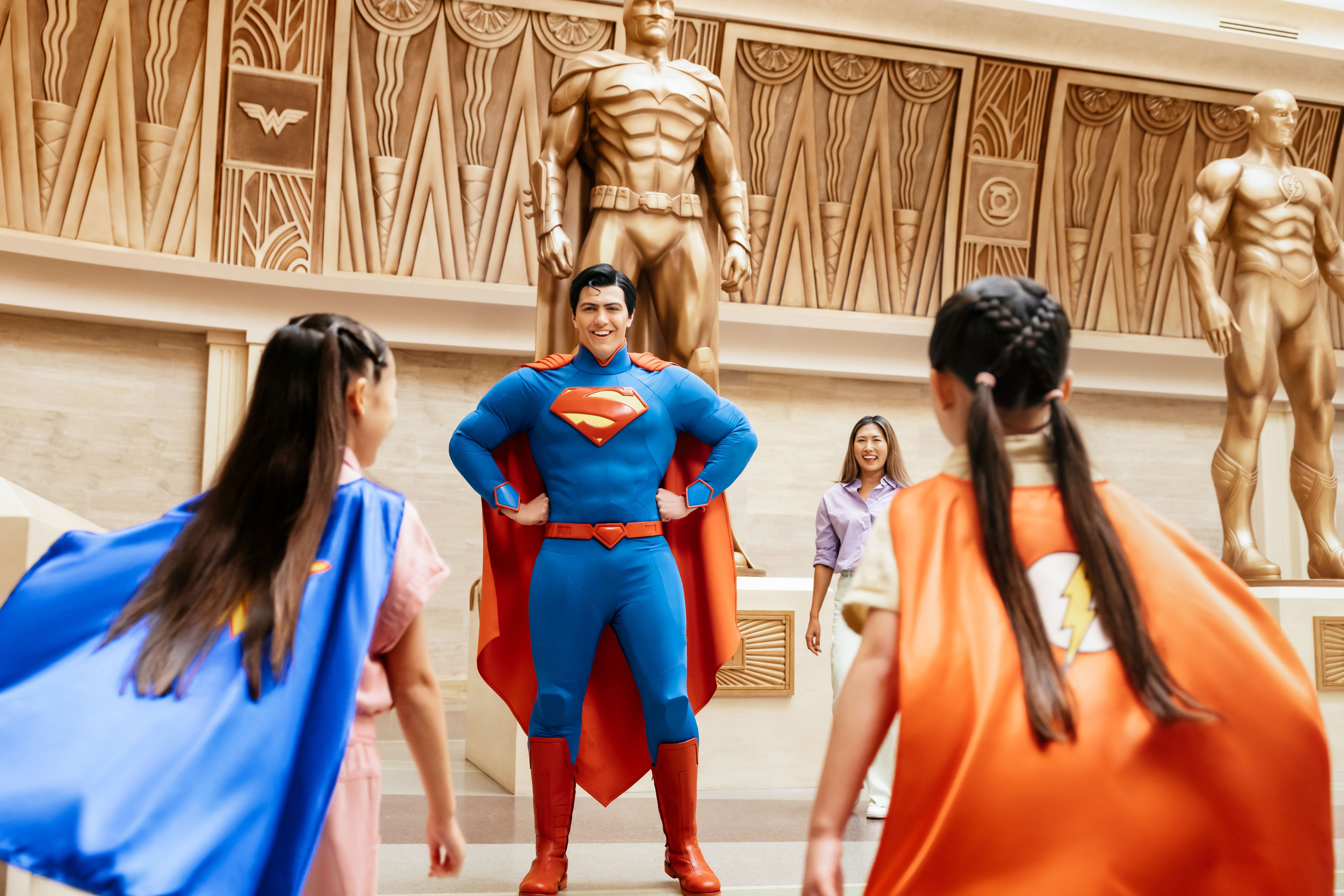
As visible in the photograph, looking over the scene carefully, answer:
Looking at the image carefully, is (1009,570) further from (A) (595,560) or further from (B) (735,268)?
(B) (735,268)

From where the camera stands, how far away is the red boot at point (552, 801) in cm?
317

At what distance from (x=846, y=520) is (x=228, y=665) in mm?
3591

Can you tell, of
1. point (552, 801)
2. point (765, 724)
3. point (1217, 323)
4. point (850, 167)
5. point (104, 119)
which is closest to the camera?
point (552, 801)

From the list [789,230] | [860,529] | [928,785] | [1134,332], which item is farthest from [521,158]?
[928,785]

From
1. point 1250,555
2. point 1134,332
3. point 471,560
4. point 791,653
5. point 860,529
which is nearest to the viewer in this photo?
point 860,529

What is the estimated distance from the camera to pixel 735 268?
4.55 m

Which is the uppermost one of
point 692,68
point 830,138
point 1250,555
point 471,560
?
point 830,138

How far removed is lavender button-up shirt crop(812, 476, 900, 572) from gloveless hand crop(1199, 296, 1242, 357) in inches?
93.8

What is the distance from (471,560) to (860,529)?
13.3 feet

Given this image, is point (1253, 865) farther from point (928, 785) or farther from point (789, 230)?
point (789, 230)

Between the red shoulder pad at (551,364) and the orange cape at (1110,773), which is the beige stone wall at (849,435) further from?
the orange cape at (1110,773)

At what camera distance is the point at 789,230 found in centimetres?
867

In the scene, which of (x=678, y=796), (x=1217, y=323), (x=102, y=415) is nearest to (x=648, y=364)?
(x=678, y=796)

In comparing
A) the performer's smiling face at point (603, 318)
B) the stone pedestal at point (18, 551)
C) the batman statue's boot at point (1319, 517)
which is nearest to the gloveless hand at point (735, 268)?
the performer's smiling face at point (603, 318)
